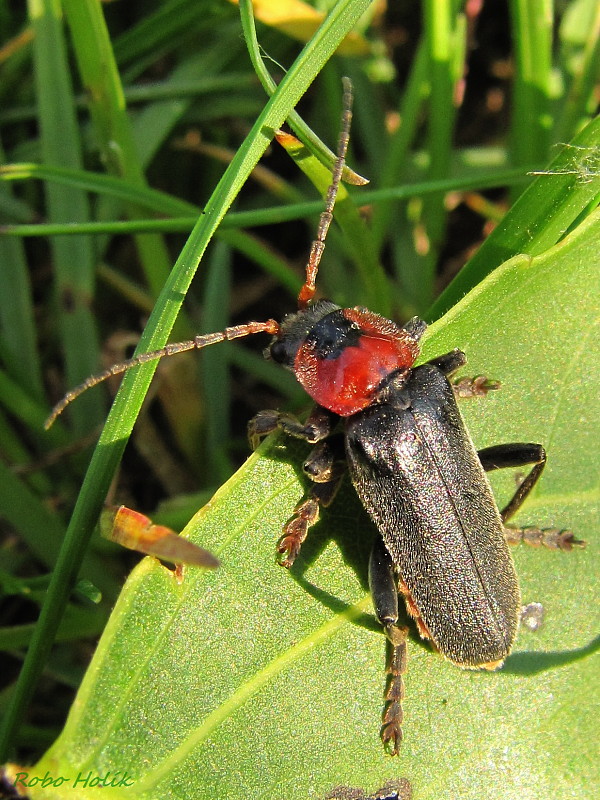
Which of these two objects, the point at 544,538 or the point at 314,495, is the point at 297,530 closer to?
the point at 314,495

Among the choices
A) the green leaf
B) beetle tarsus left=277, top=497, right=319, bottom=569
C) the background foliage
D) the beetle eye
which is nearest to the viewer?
the green leaf

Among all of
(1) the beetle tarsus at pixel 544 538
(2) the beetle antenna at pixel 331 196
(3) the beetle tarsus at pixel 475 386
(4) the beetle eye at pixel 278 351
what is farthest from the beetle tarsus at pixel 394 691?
(2) the beetle antenna at pixel 331 196

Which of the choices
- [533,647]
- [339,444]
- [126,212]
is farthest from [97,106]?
[533,647]

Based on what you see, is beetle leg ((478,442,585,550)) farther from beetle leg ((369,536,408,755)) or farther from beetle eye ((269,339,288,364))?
beetle eye ((269,339,288,364))

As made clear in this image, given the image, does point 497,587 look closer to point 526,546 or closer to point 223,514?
point 526,546

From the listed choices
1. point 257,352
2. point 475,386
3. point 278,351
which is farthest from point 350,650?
point 257,352

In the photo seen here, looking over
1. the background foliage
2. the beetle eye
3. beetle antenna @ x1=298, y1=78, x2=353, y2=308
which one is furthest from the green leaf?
beetle antenna @ x1=298, y1=78, x2=353, y2=308
